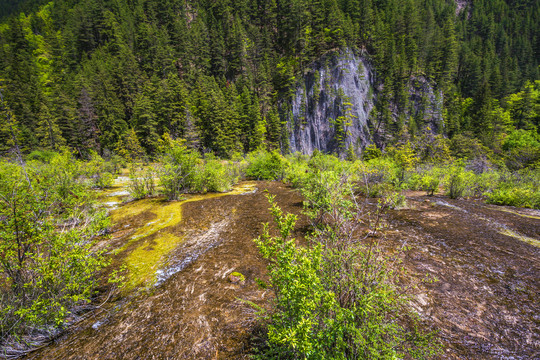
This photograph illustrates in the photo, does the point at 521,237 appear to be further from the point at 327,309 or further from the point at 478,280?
the point at 327,309

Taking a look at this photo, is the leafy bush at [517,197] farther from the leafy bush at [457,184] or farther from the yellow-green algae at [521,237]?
the yellow-green algae at [521,237]

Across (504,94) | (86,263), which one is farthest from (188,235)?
(504,94)

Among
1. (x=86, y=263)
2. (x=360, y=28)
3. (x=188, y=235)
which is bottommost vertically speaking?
(x=188, y=235)

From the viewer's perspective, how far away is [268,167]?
66.9ft

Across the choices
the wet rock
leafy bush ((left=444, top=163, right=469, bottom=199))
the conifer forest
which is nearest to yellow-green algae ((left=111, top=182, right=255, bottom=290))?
the conifer forest

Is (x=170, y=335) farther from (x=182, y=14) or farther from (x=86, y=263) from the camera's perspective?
(x=182, y=14)

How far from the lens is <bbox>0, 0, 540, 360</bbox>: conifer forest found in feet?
10.5

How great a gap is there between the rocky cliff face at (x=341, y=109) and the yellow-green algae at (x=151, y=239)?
36.2 m

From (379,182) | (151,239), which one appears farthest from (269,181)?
(151,239)

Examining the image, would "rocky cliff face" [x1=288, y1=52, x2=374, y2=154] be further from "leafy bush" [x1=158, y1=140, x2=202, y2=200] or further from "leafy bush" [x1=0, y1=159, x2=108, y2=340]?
"leafy bush" [x1=0, y1=159, x2=108, y2=340]

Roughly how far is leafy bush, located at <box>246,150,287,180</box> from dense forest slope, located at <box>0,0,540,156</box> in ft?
59.6

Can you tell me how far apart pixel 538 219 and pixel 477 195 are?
577 centimetres

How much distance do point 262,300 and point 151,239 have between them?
5.23 meters

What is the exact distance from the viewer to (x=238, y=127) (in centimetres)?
4297
